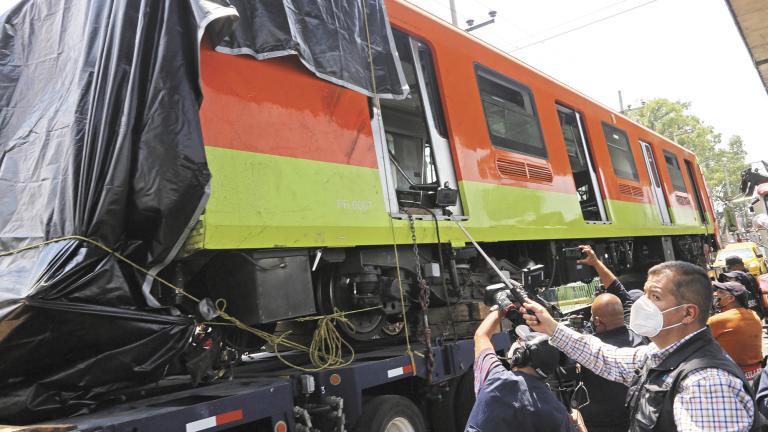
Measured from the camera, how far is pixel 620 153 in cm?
941

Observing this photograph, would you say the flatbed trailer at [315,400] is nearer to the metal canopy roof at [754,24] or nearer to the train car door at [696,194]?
the metal canopy roof at [754,24]

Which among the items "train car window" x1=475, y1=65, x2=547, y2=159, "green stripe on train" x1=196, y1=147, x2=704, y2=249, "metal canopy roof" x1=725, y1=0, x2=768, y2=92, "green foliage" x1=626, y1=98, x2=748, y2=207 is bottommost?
"green stripe on train" x1=196, y1=147, x2=704, y2=249

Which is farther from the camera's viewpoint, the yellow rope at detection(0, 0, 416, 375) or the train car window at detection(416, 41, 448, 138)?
the train car window at detection(416, 41, 448, 138)

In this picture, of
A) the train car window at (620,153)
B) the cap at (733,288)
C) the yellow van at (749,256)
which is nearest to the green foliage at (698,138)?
the yellow van at (749,256)

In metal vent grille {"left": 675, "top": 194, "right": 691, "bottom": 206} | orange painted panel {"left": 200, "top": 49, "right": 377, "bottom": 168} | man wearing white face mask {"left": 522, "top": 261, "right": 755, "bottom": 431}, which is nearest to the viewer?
man wearing white face mask {"left": 522, "top": 261, "right": 755, "bottom": 431}

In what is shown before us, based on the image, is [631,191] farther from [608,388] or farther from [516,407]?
[516,407]

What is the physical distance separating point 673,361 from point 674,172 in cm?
1134

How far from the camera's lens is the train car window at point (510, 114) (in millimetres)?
5910

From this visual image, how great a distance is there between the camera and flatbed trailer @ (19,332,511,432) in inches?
108

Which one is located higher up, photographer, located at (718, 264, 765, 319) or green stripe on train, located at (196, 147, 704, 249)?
green stripe on train, located at (196, 147, 704, 249)

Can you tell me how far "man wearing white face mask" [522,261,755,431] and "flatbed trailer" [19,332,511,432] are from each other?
143 cm

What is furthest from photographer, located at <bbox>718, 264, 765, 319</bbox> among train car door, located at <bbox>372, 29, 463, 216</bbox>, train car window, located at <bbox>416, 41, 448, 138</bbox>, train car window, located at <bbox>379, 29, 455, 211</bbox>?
train car window, located at <bbox>416, 41, 448, 138</bbox>

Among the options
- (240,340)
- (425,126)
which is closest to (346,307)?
(240,340)

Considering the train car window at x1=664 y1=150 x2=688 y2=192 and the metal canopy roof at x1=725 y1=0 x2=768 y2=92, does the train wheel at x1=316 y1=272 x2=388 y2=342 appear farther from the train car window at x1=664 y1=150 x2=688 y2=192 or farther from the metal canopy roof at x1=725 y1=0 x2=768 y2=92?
the train car window at x1=664 y1=150 x2=688 y2=192
